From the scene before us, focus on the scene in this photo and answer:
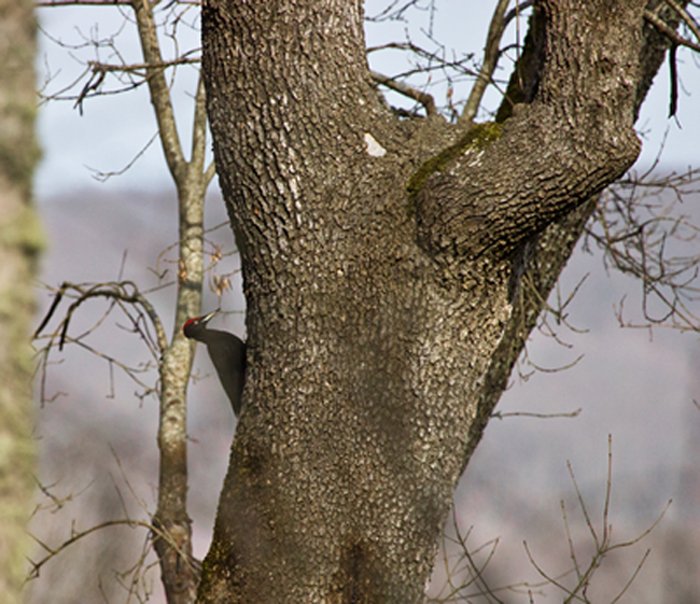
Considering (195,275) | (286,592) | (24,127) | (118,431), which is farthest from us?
(195,275)

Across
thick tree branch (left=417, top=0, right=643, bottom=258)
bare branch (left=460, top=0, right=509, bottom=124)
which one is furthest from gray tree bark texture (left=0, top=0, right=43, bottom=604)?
bare branch (left=460, top=0, right=509, bottom=124)

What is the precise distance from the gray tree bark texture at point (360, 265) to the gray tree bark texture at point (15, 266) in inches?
50.9

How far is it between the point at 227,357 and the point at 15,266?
245 centimetres

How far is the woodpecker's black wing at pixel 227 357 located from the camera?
288 cm

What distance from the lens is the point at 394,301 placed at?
2.01m

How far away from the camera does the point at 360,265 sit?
2.03 metres

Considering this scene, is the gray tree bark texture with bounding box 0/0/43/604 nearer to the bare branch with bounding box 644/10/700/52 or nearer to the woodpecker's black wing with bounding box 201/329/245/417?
the woodpecker's black wing with bounding box 201/329/245/417

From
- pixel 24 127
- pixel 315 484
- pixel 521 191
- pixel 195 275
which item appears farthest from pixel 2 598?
pixel 195 275

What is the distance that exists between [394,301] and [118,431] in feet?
2.94

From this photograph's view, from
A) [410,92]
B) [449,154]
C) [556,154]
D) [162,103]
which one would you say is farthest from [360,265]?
[162,103]

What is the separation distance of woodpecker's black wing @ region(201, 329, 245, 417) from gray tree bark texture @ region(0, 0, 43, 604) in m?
1.95

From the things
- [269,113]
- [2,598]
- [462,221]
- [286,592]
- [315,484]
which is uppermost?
[269,113]

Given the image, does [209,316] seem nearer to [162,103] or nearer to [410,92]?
[410,92]

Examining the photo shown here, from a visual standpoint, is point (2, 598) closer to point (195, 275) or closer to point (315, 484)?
point (315, 484)
